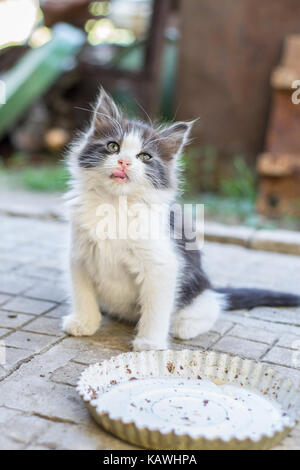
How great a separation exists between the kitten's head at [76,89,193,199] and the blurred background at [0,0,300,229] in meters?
2.31

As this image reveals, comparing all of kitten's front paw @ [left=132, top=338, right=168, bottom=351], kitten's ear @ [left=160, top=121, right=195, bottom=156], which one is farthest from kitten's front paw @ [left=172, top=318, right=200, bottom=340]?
kitten's ear @ [left=160, top=121, right=195, bottom=156]

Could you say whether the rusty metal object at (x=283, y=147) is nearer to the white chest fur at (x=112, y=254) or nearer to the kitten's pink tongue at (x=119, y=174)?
the white chest fur at (x=112, y=254)

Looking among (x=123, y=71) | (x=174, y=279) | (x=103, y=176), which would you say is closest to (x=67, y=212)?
(x=103, y=176)

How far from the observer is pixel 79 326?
3.15 meters

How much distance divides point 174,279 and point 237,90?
471cm

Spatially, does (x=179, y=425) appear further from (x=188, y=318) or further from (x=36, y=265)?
(x=36, y=265)

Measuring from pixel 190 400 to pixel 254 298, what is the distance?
139 centimetres

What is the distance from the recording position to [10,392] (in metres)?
2.50

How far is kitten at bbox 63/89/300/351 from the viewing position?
2898 millimetres

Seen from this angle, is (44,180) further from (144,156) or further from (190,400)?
(190,400)

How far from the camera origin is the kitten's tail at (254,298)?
3.63 metres

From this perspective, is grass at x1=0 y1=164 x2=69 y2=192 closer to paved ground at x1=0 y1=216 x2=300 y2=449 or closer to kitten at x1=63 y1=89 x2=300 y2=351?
paved ground at x1=0 y1=216 x2=300 y2=449

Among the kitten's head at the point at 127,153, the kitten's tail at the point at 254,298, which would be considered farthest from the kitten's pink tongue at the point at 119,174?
the kitten's tail at the point at 254,298

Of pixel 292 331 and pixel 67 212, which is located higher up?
pixel 67 212
